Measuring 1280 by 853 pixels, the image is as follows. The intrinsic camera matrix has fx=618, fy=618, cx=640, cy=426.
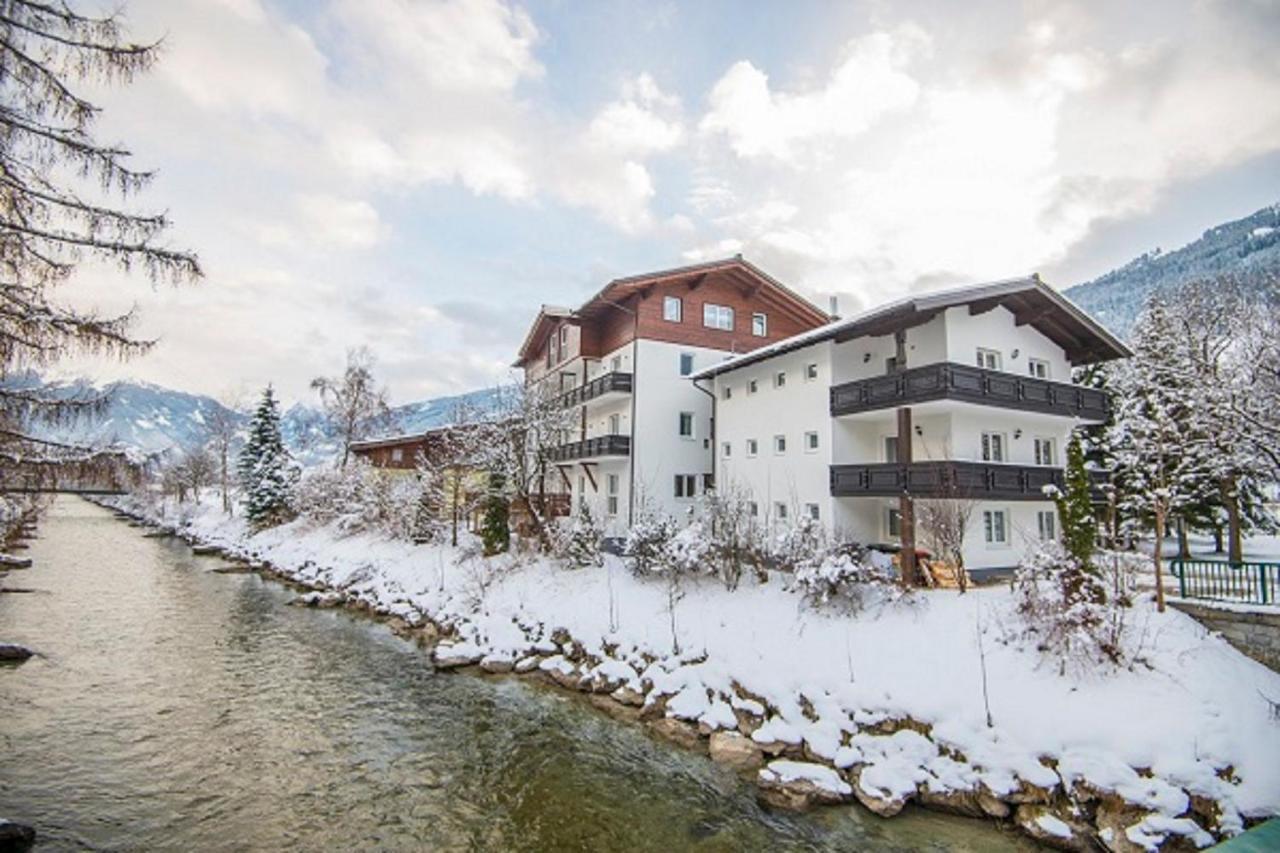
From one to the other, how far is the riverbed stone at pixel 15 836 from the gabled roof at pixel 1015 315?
21.2 meters

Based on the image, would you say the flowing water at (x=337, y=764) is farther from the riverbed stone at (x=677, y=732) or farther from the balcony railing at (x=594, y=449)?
the balcony railing at (x=594, y=449)

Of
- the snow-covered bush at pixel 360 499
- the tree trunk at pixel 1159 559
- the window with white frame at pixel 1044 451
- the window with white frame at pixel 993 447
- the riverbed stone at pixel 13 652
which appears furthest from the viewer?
the snow-covered bush at pixel 360 499

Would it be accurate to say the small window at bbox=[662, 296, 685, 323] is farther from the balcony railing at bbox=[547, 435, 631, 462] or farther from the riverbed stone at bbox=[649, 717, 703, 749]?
the riverbed stone at bbox=[649, 717, 703, 749]

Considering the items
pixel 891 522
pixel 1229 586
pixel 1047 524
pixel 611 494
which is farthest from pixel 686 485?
pixel 1229 586

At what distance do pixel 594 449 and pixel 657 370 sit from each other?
4971mm

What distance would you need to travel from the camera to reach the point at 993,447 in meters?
21.3

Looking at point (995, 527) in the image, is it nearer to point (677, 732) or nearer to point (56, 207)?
point (677, 732)

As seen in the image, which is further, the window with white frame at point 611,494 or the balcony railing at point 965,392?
the window with white frame at point 611,494

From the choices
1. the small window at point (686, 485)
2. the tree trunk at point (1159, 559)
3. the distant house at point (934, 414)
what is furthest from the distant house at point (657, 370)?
the tree trunk at point (1159, 559)

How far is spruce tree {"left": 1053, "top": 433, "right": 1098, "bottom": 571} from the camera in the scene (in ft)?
46.0

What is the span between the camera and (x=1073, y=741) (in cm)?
1056

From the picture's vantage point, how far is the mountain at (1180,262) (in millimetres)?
104000

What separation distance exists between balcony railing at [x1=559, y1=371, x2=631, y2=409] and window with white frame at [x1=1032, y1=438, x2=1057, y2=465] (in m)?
16.9

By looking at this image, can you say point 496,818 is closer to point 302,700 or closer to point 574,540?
point 302,700
